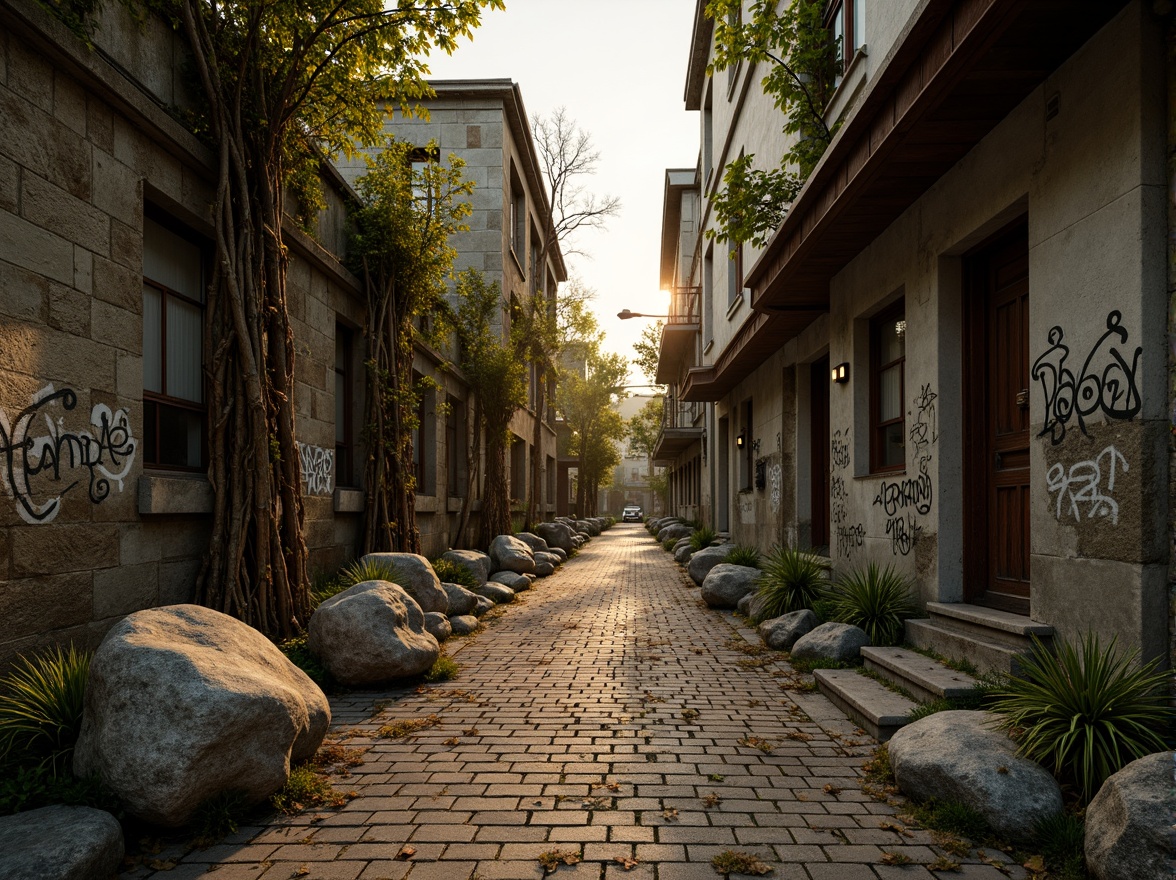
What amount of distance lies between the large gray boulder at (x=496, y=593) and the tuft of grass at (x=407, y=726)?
573cm

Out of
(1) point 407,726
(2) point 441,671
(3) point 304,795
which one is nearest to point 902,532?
(2) point 441,671

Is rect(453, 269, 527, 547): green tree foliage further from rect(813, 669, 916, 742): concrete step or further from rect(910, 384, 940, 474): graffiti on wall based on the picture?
rect(813, 669, 916, 742): concrete step

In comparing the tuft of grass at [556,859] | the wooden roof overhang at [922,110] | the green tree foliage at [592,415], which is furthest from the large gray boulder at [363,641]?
the green tree foliage at [592,415]

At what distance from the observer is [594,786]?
409 cm

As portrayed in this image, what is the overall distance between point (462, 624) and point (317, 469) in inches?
94.8

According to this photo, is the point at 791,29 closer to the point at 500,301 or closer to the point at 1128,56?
the point at 1128,56

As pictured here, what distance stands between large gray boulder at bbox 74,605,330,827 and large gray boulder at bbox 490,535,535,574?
33.1ft

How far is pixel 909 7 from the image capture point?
6.40 m

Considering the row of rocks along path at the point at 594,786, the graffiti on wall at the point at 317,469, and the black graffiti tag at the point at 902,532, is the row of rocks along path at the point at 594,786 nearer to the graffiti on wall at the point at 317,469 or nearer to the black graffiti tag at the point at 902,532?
the black graffiti tag at the point at 902,532

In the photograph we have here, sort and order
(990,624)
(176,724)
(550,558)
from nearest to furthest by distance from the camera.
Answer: (176,724) → (990,624) → (550,558)

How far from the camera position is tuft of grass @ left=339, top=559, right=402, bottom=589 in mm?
7781

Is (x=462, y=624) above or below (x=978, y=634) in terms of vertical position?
below

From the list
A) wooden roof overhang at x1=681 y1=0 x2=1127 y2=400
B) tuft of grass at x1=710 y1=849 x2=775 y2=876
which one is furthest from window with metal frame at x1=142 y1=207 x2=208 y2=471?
wooden roof overhang at x1=681 y1=0 x2=1127 y2=400

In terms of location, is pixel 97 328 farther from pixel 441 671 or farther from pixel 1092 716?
pixel 1092 716
